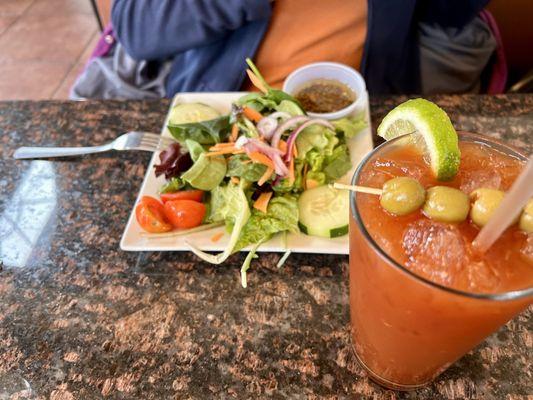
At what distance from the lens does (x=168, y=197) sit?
1123 mm

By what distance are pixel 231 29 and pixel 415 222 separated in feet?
3.65

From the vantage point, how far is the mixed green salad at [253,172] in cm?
104

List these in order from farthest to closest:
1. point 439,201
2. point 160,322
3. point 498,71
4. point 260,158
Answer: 1. point 498,71
2. point 260,158
3. point 160,322
4. point 439,201

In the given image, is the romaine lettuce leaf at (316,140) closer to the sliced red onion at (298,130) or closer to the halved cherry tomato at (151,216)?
the sliced red onion at (298,130)

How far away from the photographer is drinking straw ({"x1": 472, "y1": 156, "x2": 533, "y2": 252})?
16.2 inches

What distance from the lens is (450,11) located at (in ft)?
5.22

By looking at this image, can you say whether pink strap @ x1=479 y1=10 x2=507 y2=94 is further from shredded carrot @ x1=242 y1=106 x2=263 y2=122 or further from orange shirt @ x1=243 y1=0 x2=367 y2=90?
shredded carrot @ x1=242 y1=106 x2=263 y2=122

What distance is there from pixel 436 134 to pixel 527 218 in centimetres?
15

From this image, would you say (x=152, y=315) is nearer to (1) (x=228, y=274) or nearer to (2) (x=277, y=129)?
(1) (x=228, y=274)

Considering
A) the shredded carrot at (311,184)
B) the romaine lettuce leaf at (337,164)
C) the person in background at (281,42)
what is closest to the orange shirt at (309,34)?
the person in background at (281,42)

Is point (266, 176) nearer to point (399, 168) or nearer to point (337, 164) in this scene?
point (337, 164)

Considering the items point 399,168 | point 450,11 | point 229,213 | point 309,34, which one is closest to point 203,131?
point 229,213

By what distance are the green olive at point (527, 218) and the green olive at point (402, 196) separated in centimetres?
11

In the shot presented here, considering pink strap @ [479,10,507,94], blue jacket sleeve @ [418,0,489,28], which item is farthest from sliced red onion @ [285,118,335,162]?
pink strap @ [479,10,507,94]
